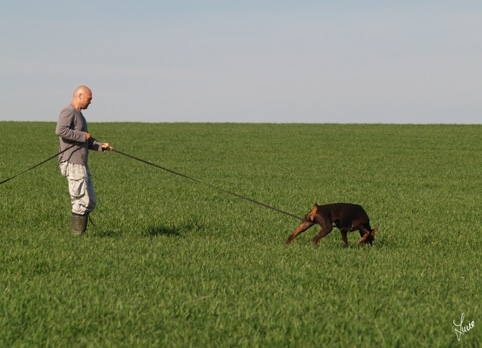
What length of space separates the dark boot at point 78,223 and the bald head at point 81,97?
5.57 feet

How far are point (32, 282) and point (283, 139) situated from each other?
37.7 meters

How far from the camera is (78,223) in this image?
11.4 m

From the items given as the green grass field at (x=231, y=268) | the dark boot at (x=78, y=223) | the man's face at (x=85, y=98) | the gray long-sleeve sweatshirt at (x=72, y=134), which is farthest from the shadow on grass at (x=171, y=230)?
the man's face at (x=85, y=98)

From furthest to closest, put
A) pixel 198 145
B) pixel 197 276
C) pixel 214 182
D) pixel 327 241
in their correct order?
pixel 198 145 < pixel 214 182 < pixel 327 241 < pixel 197 276

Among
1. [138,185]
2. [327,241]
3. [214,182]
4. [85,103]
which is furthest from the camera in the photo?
[214,182]

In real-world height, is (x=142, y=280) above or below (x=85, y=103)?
below

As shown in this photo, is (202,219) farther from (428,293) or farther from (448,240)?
(428,293)

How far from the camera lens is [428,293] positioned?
7.79m

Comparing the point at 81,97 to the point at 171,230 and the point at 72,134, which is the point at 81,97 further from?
the point at 171,230

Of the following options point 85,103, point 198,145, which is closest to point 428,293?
→ point 85,103

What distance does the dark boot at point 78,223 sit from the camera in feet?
37.3

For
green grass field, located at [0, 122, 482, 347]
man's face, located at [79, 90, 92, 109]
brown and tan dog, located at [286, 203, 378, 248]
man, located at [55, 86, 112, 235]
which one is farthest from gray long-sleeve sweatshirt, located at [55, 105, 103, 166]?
brown and tan dog, located at [286, 203, 378, 248]

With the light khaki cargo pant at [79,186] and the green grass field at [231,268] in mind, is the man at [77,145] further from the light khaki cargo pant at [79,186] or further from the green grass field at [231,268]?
the green grass field at [231,268]

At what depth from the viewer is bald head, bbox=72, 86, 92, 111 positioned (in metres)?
11.0
